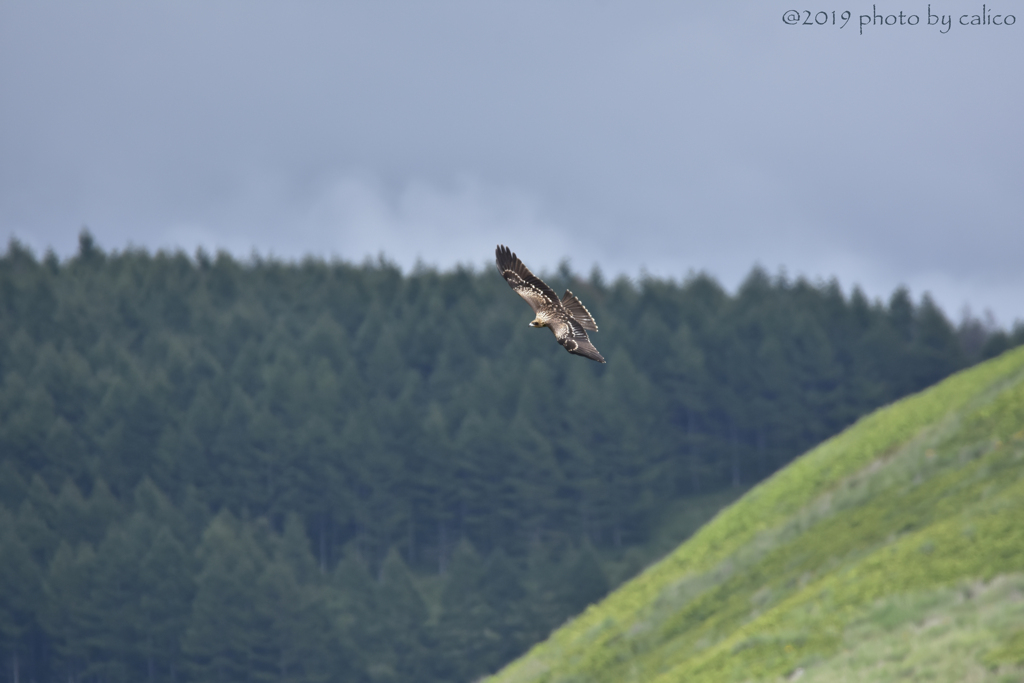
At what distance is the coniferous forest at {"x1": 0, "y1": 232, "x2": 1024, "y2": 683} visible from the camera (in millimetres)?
129625

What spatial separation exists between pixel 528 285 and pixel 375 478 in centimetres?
14040

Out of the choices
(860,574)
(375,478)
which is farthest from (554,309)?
(375,478)

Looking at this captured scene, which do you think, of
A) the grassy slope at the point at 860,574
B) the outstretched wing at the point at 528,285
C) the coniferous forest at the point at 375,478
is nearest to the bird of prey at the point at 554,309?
the outstretched wing at the point at 528,285

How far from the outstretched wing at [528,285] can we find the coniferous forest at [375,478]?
94.0m

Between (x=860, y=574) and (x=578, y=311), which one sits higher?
(x=578, y=311)

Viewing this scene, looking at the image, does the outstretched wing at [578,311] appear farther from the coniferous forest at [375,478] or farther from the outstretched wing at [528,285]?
the coniferous forest at [375,478]

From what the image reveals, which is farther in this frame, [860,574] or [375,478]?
[375,478]

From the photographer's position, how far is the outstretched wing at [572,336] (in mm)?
22422

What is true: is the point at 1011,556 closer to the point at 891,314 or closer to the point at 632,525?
the point at 632,525

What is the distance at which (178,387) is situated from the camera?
191 metres

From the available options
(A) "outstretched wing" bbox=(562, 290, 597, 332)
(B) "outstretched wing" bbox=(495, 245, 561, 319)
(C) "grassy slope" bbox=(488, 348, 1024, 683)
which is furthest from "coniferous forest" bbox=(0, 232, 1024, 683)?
(A) "outstretched wing" bbox=(562, 290, 597, 332)

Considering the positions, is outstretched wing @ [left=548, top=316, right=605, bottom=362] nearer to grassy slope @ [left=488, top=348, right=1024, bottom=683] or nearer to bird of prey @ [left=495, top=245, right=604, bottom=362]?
bird of prey @ [left=495, top=245, right=604, bottom=362]

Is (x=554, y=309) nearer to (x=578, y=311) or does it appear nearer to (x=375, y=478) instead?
(x=578, y=311)

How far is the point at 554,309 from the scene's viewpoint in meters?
24.7
